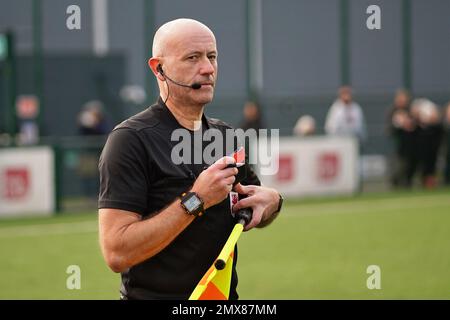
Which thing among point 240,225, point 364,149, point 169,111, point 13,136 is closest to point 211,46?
point 169,111

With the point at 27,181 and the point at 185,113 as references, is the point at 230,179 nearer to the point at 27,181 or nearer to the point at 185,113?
the point at 185,113

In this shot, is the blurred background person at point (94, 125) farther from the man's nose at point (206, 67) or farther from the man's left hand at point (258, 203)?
the man's nose at point (206, 67)

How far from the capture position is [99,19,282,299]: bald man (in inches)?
166

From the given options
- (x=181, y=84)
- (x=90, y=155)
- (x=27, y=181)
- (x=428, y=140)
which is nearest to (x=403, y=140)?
(x=428, y=140)

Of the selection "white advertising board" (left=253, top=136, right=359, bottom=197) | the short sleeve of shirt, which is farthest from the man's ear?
"white advertising board" (left=253, top=136, right=359, bottom=197)

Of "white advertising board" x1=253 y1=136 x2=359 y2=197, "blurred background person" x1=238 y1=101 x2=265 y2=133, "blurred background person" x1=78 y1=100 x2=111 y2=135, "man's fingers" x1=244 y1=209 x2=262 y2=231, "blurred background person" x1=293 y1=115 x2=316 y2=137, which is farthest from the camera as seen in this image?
"blurred background person" x1=293 y1=115 x2=316 y2=137

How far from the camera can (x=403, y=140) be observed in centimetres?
2214

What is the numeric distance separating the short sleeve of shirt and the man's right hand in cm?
24

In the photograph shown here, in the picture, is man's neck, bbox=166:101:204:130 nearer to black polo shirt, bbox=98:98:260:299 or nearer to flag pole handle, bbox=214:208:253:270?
black polo shirt, bbox=98:98:260:299

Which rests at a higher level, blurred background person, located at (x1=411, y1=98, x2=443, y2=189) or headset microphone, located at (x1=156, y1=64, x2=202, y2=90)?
headset microphone, located at (x1=156, y1=64, x2=202, y2=90)

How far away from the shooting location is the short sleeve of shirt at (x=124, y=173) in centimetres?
424

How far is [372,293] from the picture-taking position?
9.90 meters

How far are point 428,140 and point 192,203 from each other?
18.7m

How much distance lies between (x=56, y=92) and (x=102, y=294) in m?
14.3
